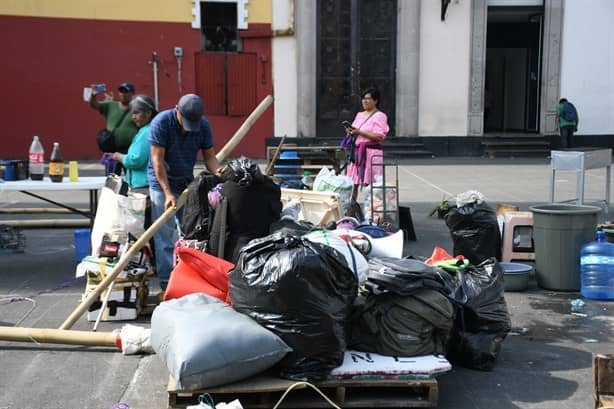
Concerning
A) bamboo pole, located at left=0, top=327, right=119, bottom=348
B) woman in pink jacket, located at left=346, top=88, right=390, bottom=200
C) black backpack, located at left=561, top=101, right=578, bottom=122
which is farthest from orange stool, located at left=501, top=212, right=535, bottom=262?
black backpack, located at left=561, top=101, right=578, bottom=122

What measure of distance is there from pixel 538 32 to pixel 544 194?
33.1 ft

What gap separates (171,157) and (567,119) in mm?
15183

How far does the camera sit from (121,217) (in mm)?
6020

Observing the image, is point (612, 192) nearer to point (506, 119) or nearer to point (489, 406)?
point (489, 406)

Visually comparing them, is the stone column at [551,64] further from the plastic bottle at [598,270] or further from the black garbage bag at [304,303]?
the black garbage bag at [304,303]

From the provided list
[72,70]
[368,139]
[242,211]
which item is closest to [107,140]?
[368,139]

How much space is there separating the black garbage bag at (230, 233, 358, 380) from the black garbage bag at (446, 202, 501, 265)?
276 centimetres

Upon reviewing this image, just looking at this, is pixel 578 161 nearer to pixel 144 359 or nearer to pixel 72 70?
pixel 144 359

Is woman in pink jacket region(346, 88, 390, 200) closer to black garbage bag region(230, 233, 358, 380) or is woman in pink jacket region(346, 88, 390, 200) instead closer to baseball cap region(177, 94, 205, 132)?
baseball cap region(177, 94, 205, 132)

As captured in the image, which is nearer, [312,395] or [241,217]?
[312,395]

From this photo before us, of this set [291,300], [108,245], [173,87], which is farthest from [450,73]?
[291,300]

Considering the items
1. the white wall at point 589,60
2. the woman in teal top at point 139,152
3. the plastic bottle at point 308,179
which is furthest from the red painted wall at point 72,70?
the woman in teal top at point 139,152

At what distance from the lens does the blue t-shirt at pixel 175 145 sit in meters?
6.09

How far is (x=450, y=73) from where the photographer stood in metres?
19.2
